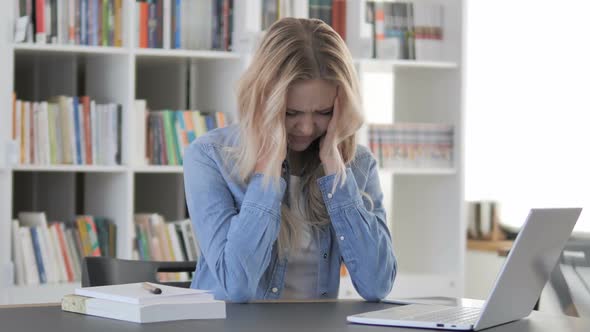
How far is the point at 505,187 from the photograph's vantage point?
4742 mm

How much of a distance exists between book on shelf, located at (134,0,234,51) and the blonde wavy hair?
1.43 meters

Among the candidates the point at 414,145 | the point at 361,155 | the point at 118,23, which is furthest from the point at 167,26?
the point at 361,155

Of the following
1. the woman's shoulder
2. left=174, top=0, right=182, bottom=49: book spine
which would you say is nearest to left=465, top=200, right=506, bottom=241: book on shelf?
left=174, top=0, right=182, bottom=49: book spine

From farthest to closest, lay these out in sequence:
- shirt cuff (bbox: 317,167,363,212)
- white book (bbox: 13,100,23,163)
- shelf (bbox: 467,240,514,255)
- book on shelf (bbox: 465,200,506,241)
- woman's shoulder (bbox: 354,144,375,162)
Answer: book on shelf (bbox: 465,200,506,241)
shelf (bbox: 467,240,514,255)
white book (bbox: 13,100,23,163)
woman's shoulder (bbox: 354,144,375,162)
shirt cuff (bbox: 317,167,363,212)

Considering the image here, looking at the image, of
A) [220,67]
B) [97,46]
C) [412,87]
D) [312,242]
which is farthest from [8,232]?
[412,87]

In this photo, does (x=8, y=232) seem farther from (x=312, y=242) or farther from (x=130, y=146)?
(x=312, y=242)

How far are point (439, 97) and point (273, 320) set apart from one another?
2529 mm

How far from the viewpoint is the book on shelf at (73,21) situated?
342 cm

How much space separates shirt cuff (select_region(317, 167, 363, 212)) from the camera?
217cm

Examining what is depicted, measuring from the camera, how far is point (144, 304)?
5.55 ft

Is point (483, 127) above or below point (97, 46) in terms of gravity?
below

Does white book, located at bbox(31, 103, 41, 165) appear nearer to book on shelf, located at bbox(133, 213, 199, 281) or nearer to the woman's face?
book on shelf, located at bbox(133, 213, 199, 281)

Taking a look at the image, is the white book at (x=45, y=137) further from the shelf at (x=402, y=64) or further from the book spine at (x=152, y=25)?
the shelf at (x=402, y=64)

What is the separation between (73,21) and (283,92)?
5.33 feet
